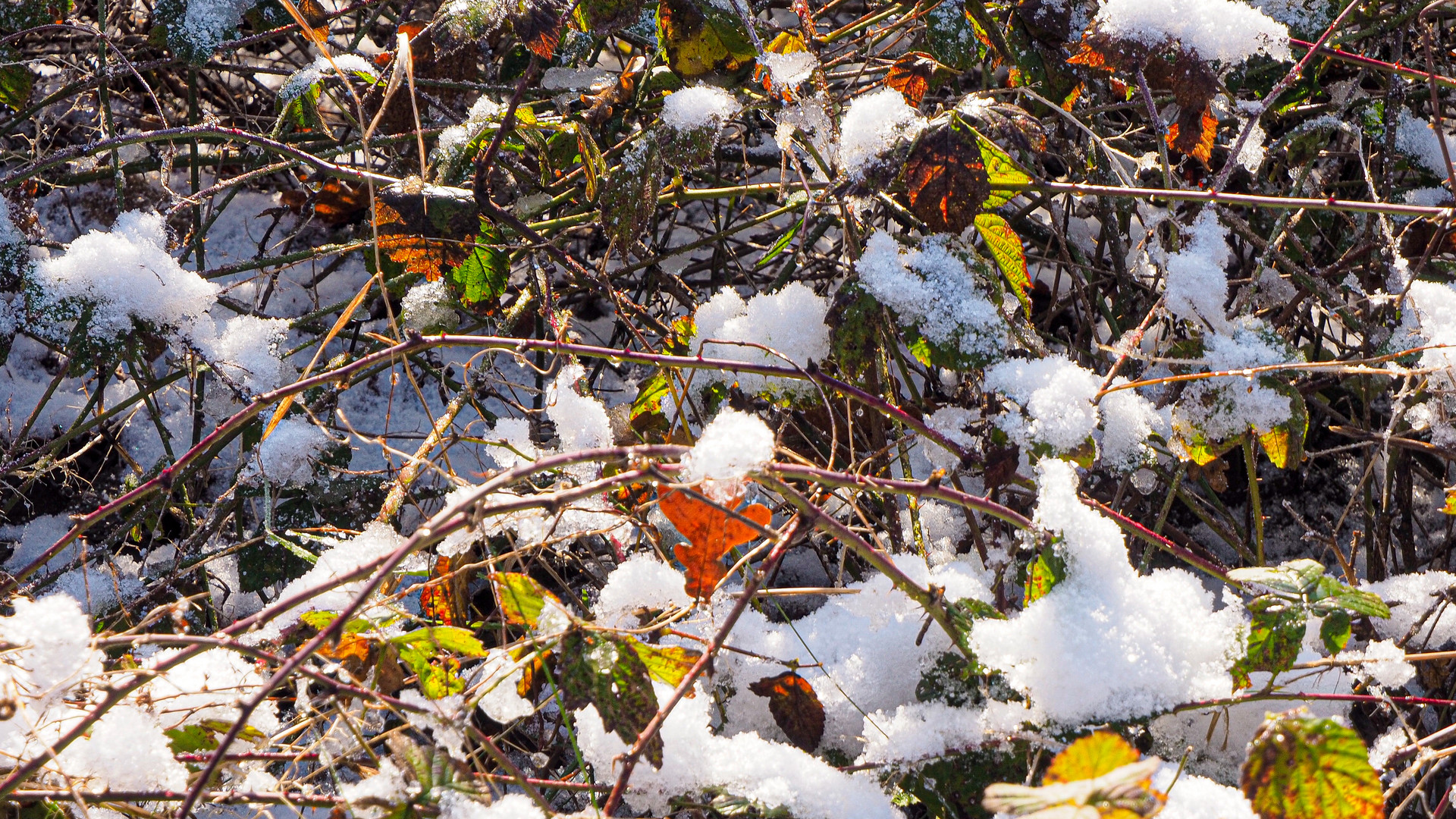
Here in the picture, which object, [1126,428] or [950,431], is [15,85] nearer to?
[950,431]

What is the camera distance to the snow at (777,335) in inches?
47.1

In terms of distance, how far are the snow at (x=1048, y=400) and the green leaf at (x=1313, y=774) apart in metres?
0.36

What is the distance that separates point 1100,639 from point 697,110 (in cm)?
79

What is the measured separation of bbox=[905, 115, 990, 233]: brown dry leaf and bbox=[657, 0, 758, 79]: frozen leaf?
1.30ft

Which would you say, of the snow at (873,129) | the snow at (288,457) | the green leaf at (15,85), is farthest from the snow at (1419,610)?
the green leaf at (15,85)

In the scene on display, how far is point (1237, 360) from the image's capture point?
3.74 feet

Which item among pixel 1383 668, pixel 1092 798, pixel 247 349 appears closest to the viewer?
pixel 1092 798

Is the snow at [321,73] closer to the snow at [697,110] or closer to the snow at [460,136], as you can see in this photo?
the snow at [460,136]

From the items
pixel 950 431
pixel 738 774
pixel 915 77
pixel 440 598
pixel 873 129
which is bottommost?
pixel 738 774

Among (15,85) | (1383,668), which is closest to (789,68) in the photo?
(1383,668)

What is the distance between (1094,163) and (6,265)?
155cm

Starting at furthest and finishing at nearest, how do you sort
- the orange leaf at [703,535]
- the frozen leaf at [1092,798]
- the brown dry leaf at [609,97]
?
the brown dry leaf at [609,97] → the orange leaf at [703,535] → the frozen leaf at [1092,798]

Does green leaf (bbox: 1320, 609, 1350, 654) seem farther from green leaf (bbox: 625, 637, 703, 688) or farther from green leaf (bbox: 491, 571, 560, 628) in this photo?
green leaf (bbox: 491, 571, 560, 628)

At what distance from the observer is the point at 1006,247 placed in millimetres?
1238
